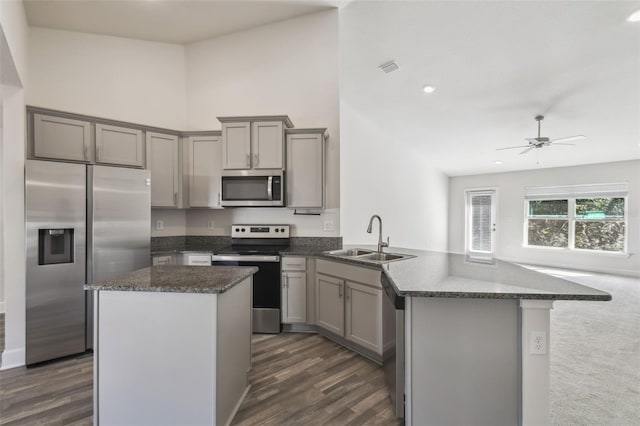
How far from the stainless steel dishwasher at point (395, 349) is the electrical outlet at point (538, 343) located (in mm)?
591

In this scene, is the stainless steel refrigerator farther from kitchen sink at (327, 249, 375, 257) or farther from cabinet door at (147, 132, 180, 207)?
kitchen sink at (327, 249, 375, 257)

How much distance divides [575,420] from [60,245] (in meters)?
3.96

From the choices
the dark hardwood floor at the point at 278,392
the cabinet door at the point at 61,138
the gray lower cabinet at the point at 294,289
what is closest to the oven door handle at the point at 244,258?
the gray lower cabinet at the point at 294,289

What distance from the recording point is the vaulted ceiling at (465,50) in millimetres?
2564

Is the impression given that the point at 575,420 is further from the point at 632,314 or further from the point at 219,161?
the point at 219,161

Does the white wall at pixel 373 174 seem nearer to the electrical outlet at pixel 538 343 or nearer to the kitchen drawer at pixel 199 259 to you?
the kitchen drawer at pixel 199 259

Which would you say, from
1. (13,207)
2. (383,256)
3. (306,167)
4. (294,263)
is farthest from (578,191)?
(13,207)

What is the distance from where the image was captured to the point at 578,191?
651 cm

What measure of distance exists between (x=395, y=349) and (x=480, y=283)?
0.62 meters

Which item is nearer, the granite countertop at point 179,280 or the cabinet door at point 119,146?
the granite countertop at point 179,280

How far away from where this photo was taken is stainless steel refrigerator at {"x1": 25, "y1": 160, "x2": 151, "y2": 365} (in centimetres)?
230

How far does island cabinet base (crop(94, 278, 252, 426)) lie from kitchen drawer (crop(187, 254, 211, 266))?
153cm

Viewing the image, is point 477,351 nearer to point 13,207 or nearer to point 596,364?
point 596,364

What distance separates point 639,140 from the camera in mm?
4809
